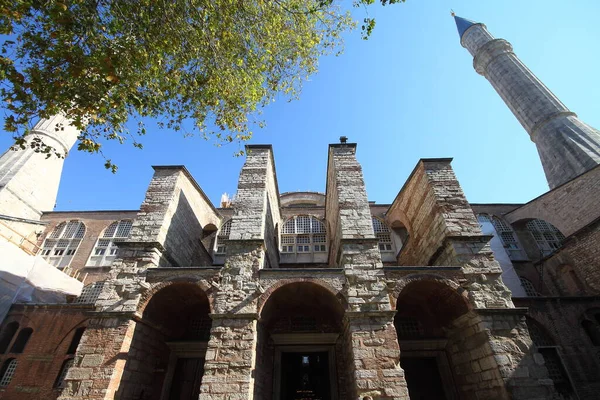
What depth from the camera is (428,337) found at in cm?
868

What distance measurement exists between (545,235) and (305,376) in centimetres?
1655

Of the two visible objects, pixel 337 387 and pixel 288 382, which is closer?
pixel 337 387

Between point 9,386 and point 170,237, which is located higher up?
point 170,237

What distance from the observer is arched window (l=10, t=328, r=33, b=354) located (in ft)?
35.3

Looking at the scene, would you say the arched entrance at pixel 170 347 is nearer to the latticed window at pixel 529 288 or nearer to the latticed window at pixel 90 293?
the latticed window at pixel 90 293

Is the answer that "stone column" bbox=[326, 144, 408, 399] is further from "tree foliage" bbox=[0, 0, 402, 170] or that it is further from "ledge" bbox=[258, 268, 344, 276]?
"tree foliage" bbox=[0, 0, 402, 170]

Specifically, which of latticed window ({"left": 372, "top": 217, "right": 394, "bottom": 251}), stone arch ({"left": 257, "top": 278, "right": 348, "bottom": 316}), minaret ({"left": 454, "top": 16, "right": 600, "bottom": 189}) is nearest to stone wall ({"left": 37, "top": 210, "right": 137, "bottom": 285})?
stone arch ({"left": 257, "top": 278, "right": 348, "bottom": 316})

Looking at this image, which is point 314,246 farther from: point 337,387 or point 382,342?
point 382,342

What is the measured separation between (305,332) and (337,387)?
5.86ft

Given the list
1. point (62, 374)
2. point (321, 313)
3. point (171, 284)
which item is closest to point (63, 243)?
point (62, 374)

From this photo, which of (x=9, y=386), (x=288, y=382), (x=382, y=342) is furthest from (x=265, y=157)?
(x=9, y=386)

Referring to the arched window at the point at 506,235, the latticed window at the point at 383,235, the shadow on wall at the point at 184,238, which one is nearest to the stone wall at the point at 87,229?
the shadow on wall at the point at 184,238

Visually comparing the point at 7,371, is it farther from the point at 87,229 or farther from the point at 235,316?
the point at 235,316

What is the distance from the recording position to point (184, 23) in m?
5.91
